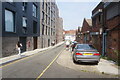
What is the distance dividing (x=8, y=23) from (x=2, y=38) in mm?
2472

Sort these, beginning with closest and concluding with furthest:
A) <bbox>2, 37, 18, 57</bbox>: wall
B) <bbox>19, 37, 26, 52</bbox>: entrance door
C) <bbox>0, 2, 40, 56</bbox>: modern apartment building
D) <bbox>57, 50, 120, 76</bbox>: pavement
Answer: <bbox>57, 50, 120, 76</bbox>: pavement < <bbox>2, 37, 18, 57</bbox>: wall < <bbox>0, 2, 40, 56</bbox>: modern apartment building < <bbox>19, 37, 26, 52</bbox>: entrance door

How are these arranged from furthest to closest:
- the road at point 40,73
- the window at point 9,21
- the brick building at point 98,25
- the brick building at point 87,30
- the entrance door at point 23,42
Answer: the brick building at point 87,30 → the entrance door at point 23,42 → the brick building at point 98,25 → the window at point 9,21 → the road at point 40,73

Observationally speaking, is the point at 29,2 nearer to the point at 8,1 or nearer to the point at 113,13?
the point at 8,1

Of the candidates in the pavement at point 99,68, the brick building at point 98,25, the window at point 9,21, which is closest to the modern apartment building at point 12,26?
the window at point 9,21

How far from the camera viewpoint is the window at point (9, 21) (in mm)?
14256

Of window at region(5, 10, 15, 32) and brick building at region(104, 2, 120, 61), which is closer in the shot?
brick building at region(104, 2, 120, 61)

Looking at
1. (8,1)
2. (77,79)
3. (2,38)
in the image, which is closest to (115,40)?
(77,79)

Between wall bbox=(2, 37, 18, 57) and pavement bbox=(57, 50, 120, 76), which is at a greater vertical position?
wall bbox=(2, 37, 18, 57)

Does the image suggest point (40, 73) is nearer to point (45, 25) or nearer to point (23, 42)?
point (23, 42)

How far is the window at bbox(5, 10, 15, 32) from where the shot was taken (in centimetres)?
1426

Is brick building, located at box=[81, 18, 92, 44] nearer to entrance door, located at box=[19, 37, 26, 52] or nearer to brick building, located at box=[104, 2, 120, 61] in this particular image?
entrance door, located at box=[19, 37, 26, 52]

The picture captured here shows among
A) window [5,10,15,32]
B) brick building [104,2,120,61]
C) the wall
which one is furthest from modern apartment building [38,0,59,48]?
brick building [104,2,120,61]

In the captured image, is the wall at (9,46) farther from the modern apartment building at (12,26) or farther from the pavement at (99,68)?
the pavement at (99,68)

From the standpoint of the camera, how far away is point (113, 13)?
38.2 ft
